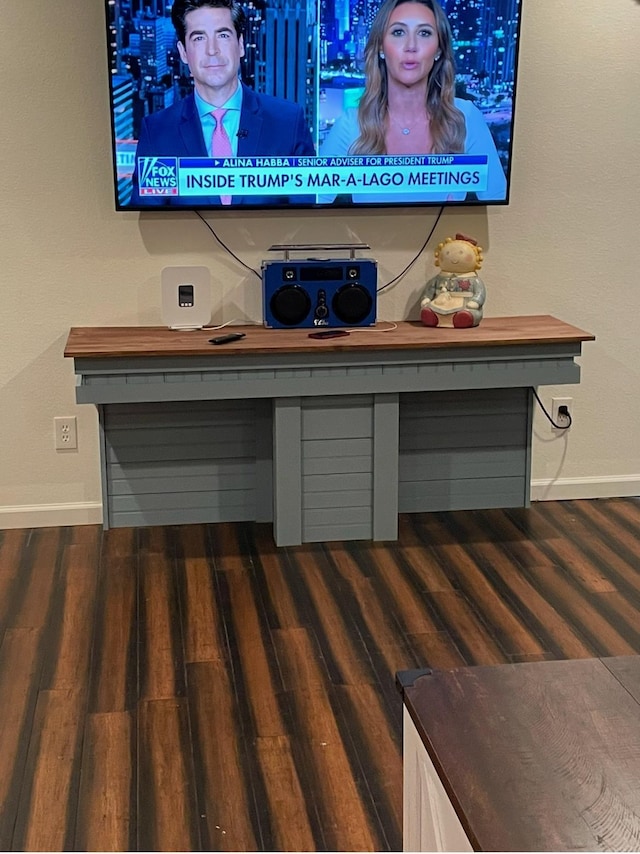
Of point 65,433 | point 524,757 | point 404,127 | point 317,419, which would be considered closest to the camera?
point 524,757

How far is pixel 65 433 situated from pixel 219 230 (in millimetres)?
952

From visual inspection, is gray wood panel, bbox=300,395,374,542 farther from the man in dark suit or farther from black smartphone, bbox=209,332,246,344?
the man in dark suit

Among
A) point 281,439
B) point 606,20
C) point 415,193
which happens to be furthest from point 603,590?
point 606,20

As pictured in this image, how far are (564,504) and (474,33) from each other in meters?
1.84

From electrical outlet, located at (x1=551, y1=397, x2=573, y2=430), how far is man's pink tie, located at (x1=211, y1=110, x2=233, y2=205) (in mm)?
1610

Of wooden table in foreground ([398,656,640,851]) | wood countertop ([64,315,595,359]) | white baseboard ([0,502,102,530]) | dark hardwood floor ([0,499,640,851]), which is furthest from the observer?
white baseboard ([0,502,102,530])

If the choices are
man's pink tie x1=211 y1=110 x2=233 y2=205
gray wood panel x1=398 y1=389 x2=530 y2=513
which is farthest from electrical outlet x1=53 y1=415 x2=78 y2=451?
gray wood panel x1=398 y1=389 x2=530 y2=513

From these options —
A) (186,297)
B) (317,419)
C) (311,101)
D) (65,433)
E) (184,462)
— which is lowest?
(184,462)

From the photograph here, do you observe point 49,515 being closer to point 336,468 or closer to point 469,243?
point 336,468

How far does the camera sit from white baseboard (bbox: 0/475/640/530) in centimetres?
387

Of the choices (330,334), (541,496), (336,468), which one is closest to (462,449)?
(541,496)

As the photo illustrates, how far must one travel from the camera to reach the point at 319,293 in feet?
12.2

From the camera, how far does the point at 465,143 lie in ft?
12.4

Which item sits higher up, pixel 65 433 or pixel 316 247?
pixel 316 247
